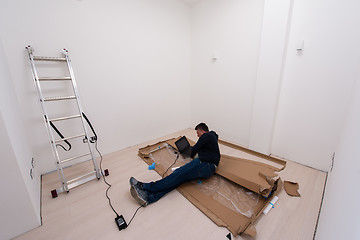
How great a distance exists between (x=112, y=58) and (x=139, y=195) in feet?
6.65

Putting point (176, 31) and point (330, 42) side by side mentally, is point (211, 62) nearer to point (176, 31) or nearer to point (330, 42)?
point (176, 31)

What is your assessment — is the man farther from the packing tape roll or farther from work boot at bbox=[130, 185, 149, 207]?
the packing tape roll

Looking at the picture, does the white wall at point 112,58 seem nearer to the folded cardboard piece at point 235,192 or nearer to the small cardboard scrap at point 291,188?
the folded cardboard piece at point 235,192

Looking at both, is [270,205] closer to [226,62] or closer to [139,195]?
[139,195]

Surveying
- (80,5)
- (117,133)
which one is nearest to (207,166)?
(117,133)

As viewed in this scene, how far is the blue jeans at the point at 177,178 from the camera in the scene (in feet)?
5.36

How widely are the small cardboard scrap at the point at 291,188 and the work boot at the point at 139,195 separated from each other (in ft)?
5.16

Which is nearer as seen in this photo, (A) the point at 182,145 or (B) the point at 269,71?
(B) the point at 269,71

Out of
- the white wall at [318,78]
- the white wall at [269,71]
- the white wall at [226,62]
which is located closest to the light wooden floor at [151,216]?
the white wall at [318,78]

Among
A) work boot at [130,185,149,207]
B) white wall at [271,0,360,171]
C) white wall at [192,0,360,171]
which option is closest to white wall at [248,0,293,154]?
white wall at [192,0,360,171]

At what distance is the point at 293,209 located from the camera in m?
1.49

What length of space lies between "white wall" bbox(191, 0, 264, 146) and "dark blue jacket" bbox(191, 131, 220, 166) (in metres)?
1.24

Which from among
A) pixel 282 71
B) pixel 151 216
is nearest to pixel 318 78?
pixel 282 71

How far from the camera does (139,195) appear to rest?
1534mm
